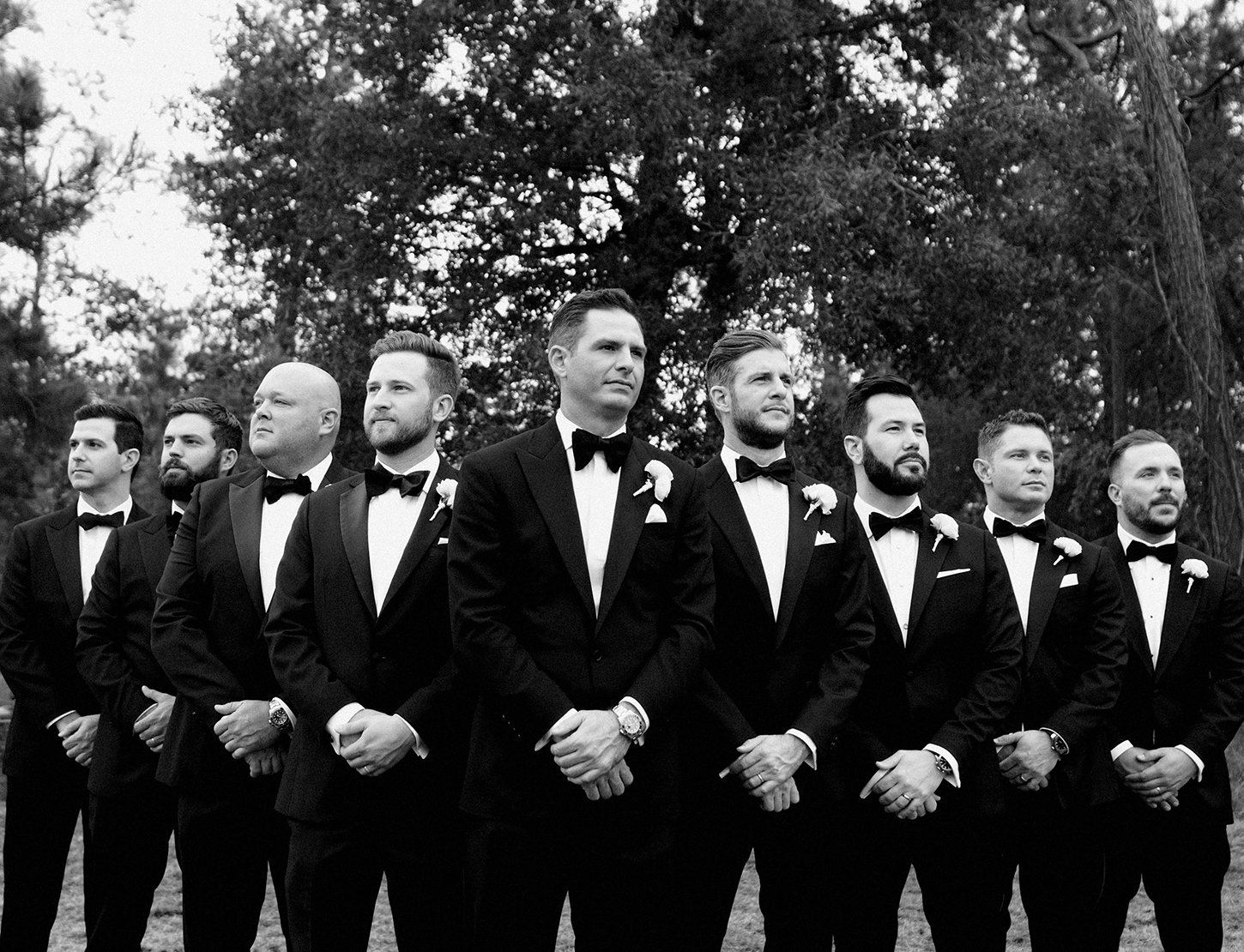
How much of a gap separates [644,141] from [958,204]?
112 inches

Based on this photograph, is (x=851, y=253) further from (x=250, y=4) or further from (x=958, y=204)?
(x=250, y=4)

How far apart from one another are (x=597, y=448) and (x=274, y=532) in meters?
1.30

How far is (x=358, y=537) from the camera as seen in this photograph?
3.98 meters

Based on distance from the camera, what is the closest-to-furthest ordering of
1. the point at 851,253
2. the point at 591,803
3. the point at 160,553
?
the point at 591,803 → the point at 160,553 → the point at 851,253

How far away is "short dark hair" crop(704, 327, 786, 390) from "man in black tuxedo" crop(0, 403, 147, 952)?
2.71 meters

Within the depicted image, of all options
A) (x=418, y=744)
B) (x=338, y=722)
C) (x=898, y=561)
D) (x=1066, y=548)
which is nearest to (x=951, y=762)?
(x=898, y=561)

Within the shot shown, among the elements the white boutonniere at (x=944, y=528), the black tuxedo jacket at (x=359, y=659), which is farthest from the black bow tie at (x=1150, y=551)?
the black tuxedo jacket at (x=359, y=659)

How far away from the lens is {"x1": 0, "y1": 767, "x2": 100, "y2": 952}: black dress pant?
4980 millimetres

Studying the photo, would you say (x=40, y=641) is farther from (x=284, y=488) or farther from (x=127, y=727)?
(x=284, y=488)

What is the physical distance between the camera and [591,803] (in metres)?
3.62

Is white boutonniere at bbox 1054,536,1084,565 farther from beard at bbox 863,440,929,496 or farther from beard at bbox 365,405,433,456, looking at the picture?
beard at bbox 365,405,433,456

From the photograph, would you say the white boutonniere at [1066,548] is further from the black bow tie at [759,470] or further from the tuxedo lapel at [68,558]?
the tuxedo lapel at [68,558]

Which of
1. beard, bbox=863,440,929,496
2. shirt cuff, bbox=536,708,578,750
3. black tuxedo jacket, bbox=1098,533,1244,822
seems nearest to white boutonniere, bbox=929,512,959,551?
beard, bbox=863,440,929,496

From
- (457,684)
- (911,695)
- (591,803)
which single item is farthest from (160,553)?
(911,695)
